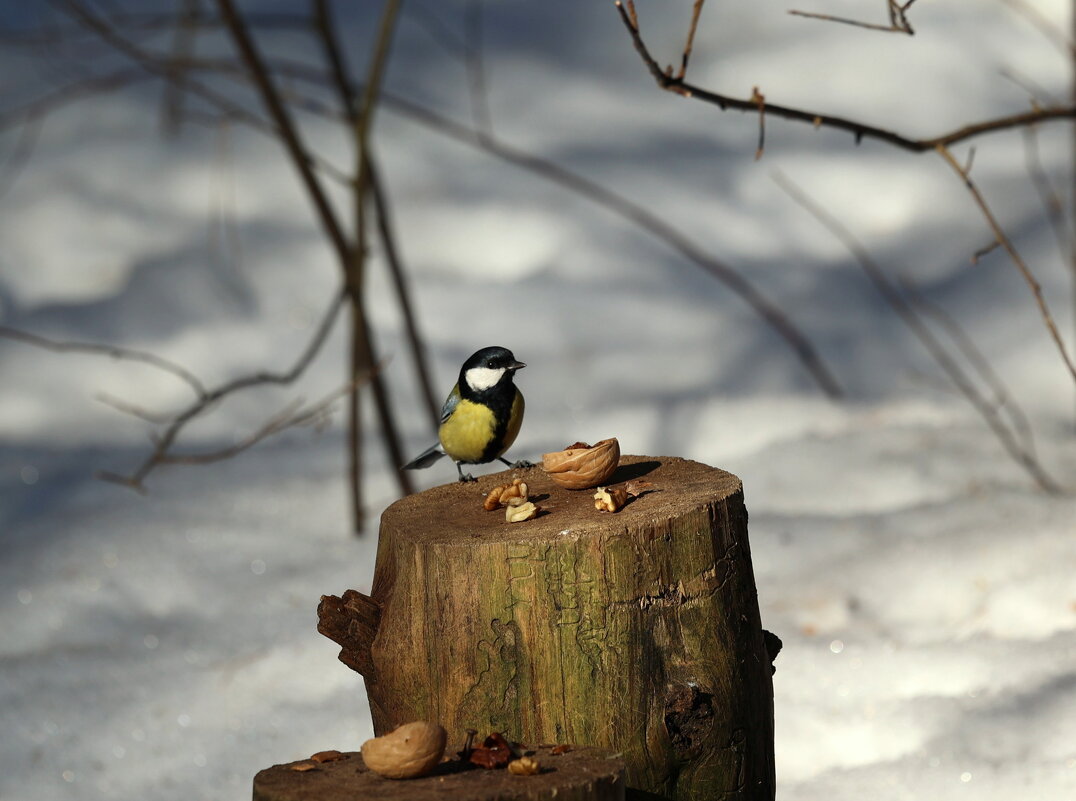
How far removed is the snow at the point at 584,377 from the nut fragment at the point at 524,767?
2.94ft

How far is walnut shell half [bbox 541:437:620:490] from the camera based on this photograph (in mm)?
1695

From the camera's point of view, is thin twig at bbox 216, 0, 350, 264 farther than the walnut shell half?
Yes

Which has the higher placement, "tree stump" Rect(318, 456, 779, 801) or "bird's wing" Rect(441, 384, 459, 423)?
"bird's wing" Rect(441, 384, 459, 423)

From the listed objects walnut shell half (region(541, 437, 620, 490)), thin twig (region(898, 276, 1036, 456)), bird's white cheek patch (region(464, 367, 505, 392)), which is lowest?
thin twig (region(898, 276, 1036, 456))

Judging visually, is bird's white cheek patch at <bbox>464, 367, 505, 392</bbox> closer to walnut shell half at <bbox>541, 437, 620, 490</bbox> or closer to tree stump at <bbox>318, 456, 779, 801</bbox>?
walnut shell half at <bbox>541, 437, 620, 490</bbox>

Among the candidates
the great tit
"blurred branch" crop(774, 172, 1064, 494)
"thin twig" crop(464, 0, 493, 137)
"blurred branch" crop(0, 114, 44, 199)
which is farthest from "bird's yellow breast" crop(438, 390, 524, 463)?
"blurred branch" crop(0, 114, 44, 199)

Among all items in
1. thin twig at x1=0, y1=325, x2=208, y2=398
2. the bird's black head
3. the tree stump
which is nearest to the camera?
the tree stump

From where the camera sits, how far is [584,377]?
13.6 ft

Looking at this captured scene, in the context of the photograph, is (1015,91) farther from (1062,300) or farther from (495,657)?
(495,657)

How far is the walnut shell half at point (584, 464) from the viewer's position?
170 cm

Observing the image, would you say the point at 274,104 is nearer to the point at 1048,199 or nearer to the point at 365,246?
the point at 365,246

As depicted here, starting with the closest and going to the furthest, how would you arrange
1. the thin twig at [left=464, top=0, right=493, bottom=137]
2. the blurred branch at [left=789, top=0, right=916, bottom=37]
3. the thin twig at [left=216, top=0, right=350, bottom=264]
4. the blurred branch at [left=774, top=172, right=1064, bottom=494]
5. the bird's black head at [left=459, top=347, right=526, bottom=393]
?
the blurred branch at [left=789, top=0, right=916, bottom=37], the bird's black head at [left=459, top=347, right=526, bottom=393], the thin twig at [left=216, top=0, right=350, bottom=264], the blurred branch at [left=774, top=172, right=1064, bottom=494], the thin twig at [left=464, top=0, right=493, bottom=137]

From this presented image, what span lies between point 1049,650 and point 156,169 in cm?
404

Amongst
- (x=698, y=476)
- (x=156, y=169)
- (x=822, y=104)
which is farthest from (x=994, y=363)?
(x=156, y=169)
